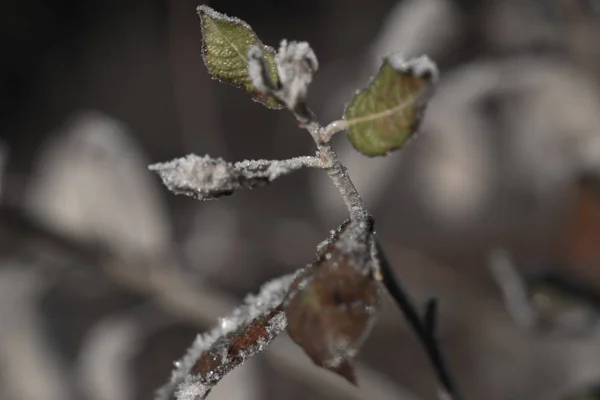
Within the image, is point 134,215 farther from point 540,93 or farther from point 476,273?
point 540,93

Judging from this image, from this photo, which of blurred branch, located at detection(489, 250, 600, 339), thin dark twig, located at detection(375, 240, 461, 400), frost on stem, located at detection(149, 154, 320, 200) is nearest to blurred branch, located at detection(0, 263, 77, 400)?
blurred branch, located at detection(489, 250, 600, 339)

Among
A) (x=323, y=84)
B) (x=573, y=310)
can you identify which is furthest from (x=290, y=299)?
(x=323, y=84)

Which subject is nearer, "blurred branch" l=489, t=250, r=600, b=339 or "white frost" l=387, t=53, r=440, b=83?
"white frost" l=387, t=53, r=440, b=83

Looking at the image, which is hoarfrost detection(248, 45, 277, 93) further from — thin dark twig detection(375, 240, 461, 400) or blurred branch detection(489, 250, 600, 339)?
blurred branch detection(489, 250, 600, 339)

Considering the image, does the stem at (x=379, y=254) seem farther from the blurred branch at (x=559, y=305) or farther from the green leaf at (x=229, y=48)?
the blurred branch at (x=559, y=305)

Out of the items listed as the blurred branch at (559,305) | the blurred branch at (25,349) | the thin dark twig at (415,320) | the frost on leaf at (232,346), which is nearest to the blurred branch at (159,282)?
the blurred branch at (25,349)

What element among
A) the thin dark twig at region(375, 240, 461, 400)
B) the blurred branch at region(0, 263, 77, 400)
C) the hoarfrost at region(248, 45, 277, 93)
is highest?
the hoarfrost at region(248, 45, 277, 93)
